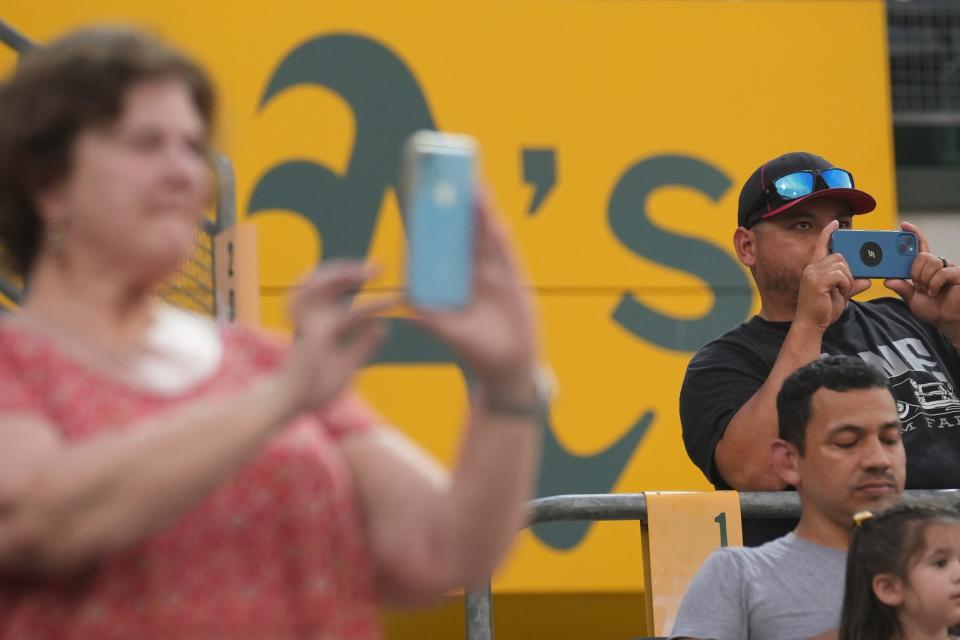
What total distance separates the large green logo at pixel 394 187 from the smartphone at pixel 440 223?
4.15 metres

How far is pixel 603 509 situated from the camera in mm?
3486

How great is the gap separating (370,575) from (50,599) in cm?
31

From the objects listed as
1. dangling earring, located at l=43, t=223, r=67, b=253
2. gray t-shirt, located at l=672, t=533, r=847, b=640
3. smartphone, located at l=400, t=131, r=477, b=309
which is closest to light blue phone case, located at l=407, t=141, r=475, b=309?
smartphone, located at l=400, t=131, r=477, b=309

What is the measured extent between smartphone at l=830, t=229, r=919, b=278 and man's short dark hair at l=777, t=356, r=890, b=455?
414mm

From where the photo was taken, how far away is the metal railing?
3396 millimetres

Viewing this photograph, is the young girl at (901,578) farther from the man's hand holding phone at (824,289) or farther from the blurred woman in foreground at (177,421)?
the blurred woman in foreground at (177,421)

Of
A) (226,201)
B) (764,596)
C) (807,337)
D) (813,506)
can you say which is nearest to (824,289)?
(807,337)

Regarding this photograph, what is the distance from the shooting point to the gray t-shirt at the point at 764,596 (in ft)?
10.1

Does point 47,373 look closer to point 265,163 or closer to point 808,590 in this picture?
point 808,590

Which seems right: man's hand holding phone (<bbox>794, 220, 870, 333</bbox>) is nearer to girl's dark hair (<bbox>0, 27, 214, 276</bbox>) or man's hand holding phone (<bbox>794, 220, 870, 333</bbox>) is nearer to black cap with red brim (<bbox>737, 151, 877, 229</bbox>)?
black cap with red brim (<bbox>737, 151, 877, 229</bbox>)

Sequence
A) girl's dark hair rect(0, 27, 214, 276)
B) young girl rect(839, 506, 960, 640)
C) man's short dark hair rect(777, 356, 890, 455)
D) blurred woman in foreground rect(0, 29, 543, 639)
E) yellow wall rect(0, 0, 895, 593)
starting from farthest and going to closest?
yellow wall rect(0, 0, 895, 593), man's short dark hair rect(777, 356, 890, 455), young girl rect(839, 506, 960, 640), girl's dark hair rect(0, 27, 214, 276), blurred woman in foreground rect(0, 29, 543, 639)

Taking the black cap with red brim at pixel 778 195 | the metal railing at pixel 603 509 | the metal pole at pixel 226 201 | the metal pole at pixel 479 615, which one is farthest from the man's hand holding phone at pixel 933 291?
the metal pole at pixel 226 201

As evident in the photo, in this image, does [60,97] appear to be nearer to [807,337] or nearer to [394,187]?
[807,337]

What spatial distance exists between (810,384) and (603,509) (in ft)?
1.75
